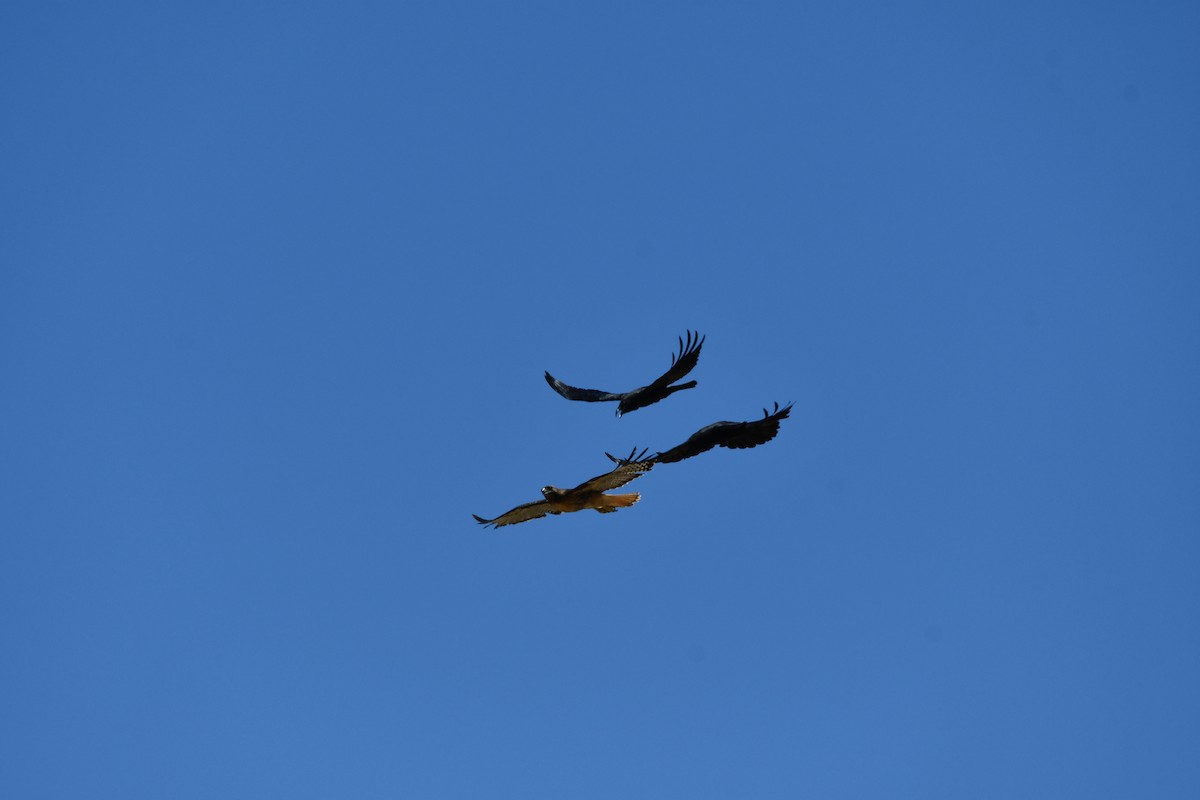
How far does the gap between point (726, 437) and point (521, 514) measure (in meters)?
4.32

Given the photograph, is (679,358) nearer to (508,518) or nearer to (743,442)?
(743,442)

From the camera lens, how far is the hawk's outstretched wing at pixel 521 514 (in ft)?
87.7

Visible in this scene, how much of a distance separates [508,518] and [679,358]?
5.50 metres

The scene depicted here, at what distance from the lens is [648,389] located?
24.2 m

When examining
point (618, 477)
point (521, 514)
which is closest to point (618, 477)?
point (618, 477)

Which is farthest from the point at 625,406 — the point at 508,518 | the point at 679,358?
the point at 508,518

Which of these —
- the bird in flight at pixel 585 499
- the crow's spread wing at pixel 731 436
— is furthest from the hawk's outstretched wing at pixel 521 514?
the crow's spread wing at pixel 731 436

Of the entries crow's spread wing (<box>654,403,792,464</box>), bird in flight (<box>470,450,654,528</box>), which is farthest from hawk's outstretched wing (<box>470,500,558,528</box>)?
crow's spread wing (<box>654,403,792,464</box>)

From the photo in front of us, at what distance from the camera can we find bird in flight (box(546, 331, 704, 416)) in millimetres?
23531

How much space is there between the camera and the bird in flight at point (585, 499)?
84.5 ft

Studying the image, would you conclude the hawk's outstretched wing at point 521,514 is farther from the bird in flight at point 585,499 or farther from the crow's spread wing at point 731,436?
Answer: the crow's spread wing at point 731,436

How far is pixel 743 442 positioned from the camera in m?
25.4

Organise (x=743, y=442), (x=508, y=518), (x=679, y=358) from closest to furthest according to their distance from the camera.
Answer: (x=679, y=358) → (x=743, y=442) → (x=508, y=518)

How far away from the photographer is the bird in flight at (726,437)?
82.6 feet
